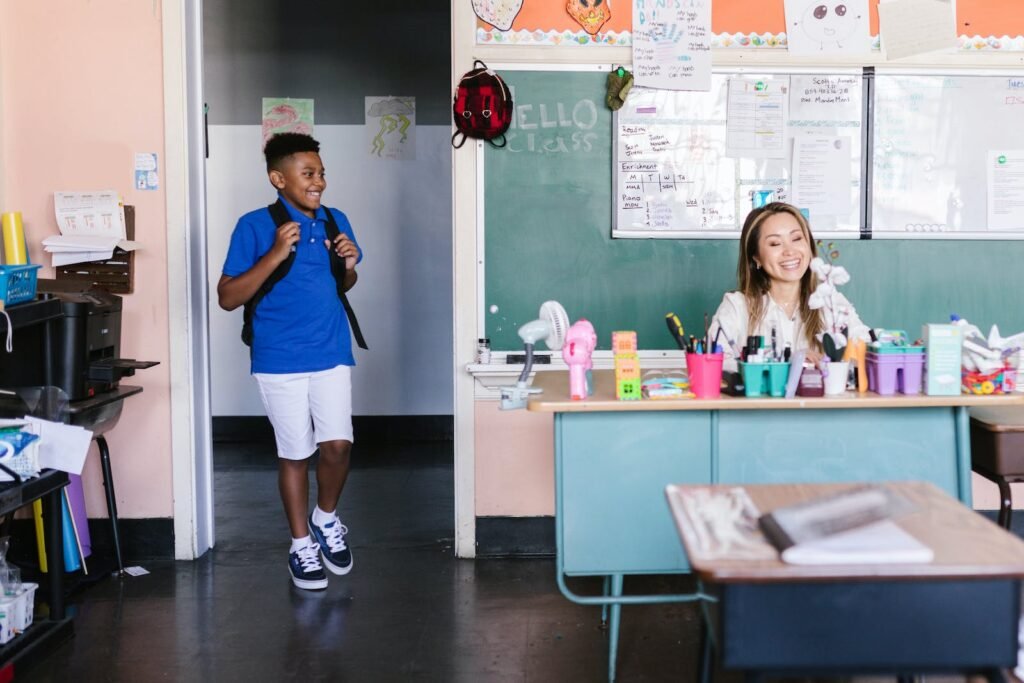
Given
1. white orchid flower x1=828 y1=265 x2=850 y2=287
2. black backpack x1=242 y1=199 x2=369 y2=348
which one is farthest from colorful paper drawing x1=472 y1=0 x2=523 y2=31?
white orchid flower x1=828 y1=265 x2=850 y2=287

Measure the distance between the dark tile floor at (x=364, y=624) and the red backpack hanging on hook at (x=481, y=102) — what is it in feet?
5.74

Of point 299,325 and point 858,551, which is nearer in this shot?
point 858,551

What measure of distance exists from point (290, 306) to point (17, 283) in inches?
35.3

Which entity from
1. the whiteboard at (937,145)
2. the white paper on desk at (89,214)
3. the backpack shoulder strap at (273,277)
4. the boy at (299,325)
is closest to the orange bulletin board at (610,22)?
the whiteboard at (937,145)

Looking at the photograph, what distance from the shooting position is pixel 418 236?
20.8 ft

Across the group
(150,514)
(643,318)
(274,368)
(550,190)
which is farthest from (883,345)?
(150,514)

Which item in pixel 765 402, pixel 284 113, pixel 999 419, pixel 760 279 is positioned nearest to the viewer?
pixel 765 402

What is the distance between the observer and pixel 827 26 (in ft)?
12.6

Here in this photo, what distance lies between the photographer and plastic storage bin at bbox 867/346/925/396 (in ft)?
8.66

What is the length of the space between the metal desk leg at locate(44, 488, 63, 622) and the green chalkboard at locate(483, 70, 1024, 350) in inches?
66.6

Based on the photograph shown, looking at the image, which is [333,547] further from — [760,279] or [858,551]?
[858,551]

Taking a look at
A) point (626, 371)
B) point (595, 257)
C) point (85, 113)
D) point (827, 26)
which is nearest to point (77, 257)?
point (85, 113)

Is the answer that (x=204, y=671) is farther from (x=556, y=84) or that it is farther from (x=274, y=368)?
(x=556, y=84)

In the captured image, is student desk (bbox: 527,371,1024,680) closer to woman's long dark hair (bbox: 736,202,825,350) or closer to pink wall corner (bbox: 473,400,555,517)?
woman's long dark hair (bbox: 736,202,825,350)
